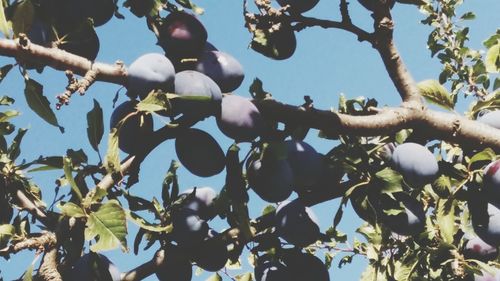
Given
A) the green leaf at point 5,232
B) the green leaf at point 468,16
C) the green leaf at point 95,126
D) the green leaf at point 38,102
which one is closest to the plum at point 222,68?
the green leaf at point 95,126

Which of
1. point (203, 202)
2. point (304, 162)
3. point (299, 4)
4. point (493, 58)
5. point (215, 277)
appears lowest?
point (215, 277)

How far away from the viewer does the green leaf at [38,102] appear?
64.7 inches

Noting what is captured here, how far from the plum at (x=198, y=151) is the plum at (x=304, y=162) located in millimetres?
213

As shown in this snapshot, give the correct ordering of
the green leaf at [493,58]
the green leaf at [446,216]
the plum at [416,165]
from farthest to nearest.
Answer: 1. the green leaf at [493,58]
2. the green leaf at [446,216]
3. the plum at [416,165]

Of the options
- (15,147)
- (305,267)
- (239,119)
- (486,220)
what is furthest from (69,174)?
(486,220)

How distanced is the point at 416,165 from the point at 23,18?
1.19 metres

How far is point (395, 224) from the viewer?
1.92m

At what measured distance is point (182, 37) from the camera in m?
1.78

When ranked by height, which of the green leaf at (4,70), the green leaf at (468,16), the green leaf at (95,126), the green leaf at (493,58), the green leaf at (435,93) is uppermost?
the green leaf at (468,16)

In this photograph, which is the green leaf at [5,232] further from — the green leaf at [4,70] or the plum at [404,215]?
the plum at [404,215]

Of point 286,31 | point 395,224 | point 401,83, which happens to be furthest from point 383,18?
point 395,224

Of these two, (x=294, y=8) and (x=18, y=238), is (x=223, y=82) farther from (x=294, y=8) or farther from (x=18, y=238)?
(x=18, y=238)

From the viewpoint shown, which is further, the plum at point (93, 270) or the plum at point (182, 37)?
the plum at point (182, 37)

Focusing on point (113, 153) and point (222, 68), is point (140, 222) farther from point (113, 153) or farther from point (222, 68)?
point (222, 68)
